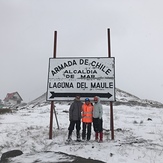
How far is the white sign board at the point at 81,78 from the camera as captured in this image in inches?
374

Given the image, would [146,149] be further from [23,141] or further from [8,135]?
[8,135]

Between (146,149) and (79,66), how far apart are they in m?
4.35

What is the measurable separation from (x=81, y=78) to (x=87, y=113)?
1560mm

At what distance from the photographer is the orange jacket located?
8.96 metres

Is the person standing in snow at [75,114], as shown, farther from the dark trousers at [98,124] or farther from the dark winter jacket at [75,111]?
the dark trousers at [98,124]

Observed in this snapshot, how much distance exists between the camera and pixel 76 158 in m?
5.93

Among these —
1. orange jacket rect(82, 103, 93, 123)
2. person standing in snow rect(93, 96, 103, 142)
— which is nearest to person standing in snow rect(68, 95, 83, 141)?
orange jacket rect(82, 103, 93, 123)

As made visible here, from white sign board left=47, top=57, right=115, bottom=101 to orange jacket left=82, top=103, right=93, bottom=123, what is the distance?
0.64 m

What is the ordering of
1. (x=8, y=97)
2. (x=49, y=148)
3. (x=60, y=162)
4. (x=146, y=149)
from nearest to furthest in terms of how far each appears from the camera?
1. (x=60, y=162)
2. (x=146, y=149)
3. (x=49, y=148)
4. (x=8, y=97)

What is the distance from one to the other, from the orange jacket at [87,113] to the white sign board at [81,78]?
641 mm

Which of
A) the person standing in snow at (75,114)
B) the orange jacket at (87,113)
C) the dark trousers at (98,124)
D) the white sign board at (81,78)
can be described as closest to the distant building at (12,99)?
the white sign board at (81,78)

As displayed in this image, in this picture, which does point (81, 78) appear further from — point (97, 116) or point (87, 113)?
point (97, 116)

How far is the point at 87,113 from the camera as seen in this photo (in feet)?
29.4

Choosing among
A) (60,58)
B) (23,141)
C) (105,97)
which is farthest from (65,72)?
(23,141)
